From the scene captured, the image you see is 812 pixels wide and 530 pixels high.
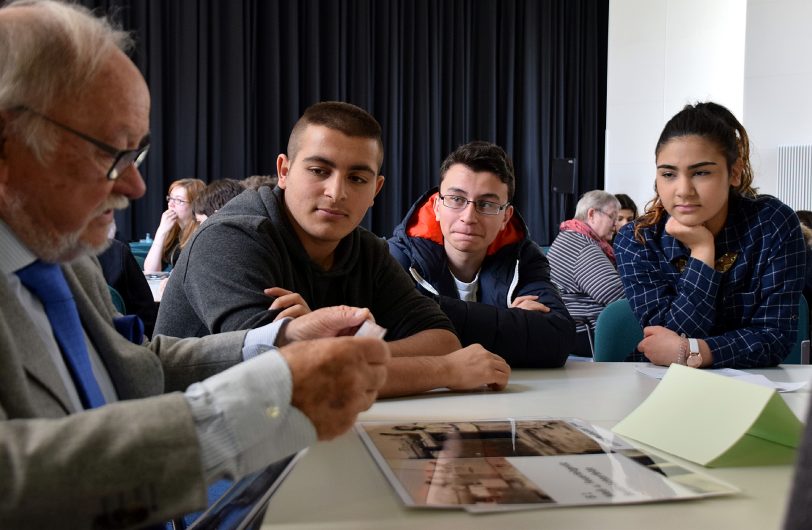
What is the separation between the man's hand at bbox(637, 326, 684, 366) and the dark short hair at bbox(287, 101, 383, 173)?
85 centimetres

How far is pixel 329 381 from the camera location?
0.89 m

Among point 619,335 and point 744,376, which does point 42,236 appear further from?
point 619,335

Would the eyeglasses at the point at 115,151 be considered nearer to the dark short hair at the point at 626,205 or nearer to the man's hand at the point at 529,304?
the man's hand at the point at 529,304

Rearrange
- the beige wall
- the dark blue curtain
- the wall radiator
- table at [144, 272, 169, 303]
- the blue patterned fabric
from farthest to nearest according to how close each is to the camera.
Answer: the beige wall
the dark blue curtain
the wall radiator
table at [144, 272, 169, 303]
the blue patterned fabric

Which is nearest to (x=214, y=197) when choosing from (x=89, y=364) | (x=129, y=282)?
(x=129, y=282)

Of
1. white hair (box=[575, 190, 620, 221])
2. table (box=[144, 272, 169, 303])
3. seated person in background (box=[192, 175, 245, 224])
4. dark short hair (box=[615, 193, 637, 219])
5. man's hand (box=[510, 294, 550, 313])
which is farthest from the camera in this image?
dark short hair (box=[615, 193, 637, 219])

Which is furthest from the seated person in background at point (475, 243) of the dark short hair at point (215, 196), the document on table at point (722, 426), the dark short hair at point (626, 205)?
the dark short hair at point (626, 205)

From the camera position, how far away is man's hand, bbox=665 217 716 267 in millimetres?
2211

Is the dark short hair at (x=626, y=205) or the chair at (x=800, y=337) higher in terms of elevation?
the dark short hair at (x=626, y=205)

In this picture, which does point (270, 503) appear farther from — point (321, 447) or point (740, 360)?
point (740, 360)

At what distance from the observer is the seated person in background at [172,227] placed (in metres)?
4.90

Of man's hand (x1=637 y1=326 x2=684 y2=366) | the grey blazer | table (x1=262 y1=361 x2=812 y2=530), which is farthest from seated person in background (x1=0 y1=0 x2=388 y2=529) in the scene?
man's hand (x1=637 y1=326 x2=684 y2=366)

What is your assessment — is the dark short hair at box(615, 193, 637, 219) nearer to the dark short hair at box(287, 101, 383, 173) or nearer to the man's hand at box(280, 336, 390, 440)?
the dark short hair at box(287, 101, 383, 173)

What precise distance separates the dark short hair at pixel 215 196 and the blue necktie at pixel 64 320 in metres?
3.30
